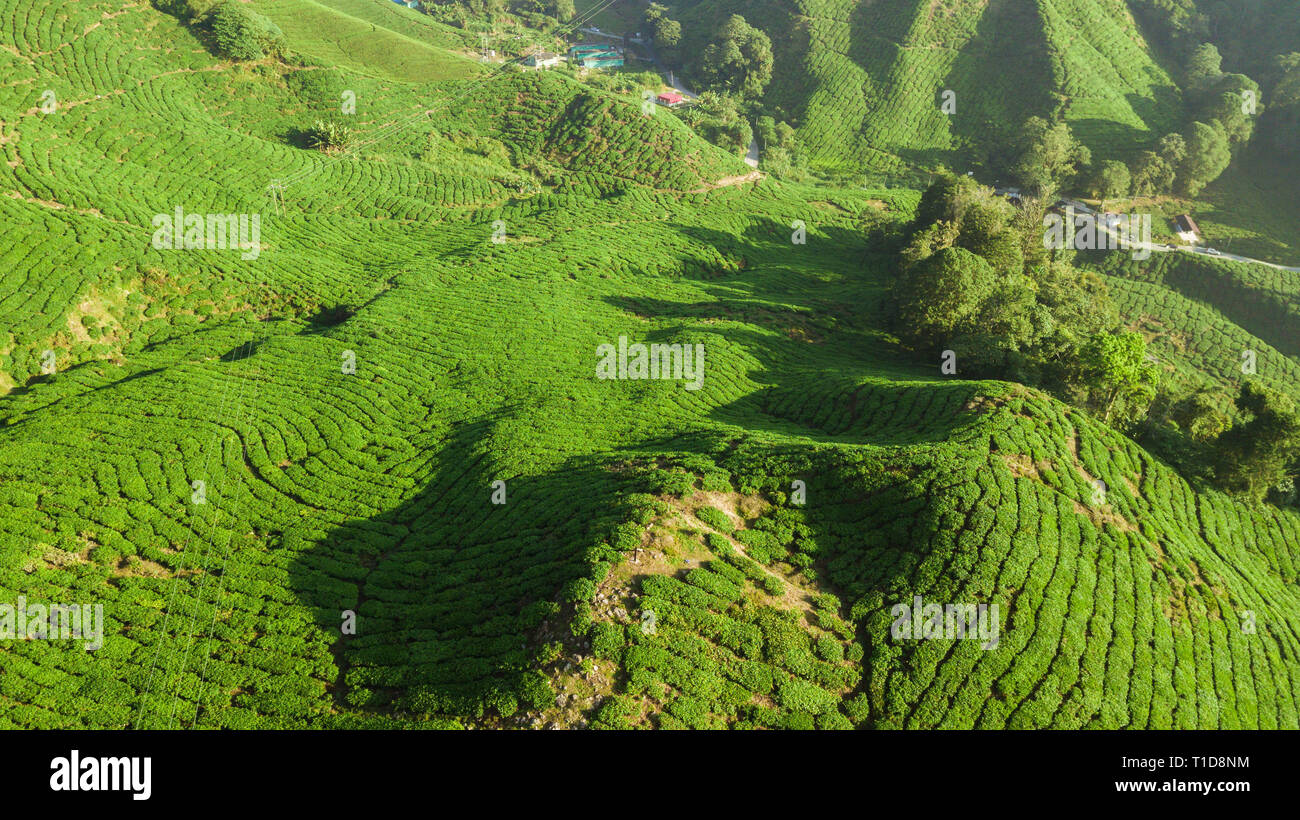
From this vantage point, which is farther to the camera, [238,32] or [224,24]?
[238,32]

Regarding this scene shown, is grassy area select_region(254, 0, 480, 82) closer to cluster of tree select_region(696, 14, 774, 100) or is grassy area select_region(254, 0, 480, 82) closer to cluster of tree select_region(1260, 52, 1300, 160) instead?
cluster of tree select_region(696, 14, 774, 100)

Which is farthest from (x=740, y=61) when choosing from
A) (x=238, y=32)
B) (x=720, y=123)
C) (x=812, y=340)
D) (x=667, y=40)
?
(x=812, y=340)

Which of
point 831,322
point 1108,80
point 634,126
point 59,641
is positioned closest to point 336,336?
point 59,641

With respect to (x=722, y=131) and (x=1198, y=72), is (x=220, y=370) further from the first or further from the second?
(x=1198, y=72)

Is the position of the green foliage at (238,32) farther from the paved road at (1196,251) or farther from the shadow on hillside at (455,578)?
the paved road at (1196,251)

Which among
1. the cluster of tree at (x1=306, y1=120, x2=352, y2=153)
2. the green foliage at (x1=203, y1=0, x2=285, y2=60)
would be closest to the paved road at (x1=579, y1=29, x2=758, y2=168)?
the cluster of tree at (x1=306, y1=120, x2=352, y2=153)

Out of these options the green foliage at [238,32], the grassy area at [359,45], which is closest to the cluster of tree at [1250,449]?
the green foliage at [238,32]

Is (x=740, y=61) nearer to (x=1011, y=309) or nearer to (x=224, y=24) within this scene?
(x=224, y=24)
